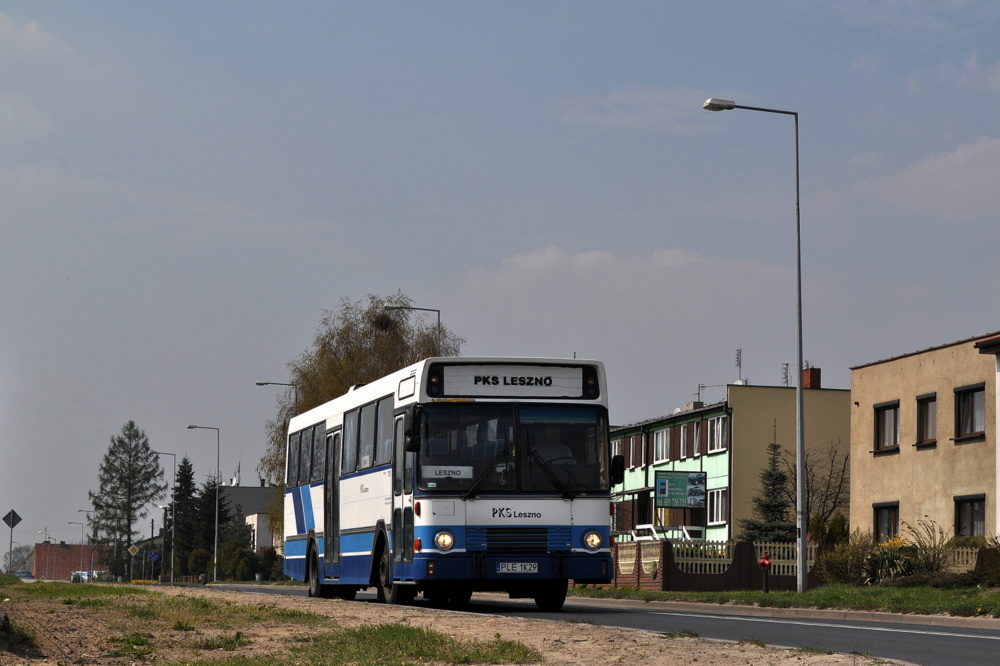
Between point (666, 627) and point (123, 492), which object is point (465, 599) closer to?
point (666, 627)

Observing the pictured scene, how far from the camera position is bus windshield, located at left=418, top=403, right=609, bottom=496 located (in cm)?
2028

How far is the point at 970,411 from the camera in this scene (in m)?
38.6

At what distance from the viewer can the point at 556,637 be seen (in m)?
14.0

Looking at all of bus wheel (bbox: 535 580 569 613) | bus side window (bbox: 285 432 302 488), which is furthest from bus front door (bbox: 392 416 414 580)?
bus side window (bbox: 285 432 302 488)

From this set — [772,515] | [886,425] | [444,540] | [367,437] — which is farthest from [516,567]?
[772,515]

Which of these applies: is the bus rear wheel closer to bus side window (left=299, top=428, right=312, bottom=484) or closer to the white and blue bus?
bus side window (left=299, top=428, right=312, bottom=484)

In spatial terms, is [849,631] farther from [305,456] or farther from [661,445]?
[661,445]

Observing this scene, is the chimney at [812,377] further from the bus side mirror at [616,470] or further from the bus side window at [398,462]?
the bus side window at [398,462]

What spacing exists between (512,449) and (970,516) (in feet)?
70.3

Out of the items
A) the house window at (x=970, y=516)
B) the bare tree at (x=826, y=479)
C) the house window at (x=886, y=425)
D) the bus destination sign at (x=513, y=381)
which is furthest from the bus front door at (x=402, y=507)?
the bare tree at (x=826, y=479)

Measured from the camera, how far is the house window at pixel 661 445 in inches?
2628

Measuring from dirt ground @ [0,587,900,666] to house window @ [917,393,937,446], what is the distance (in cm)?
2564

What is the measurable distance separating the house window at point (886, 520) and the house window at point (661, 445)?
23.9 metres

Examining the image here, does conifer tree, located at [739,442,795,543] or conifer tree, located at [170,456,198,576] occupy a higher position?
conifer tree, located at [739,442,795,543]
